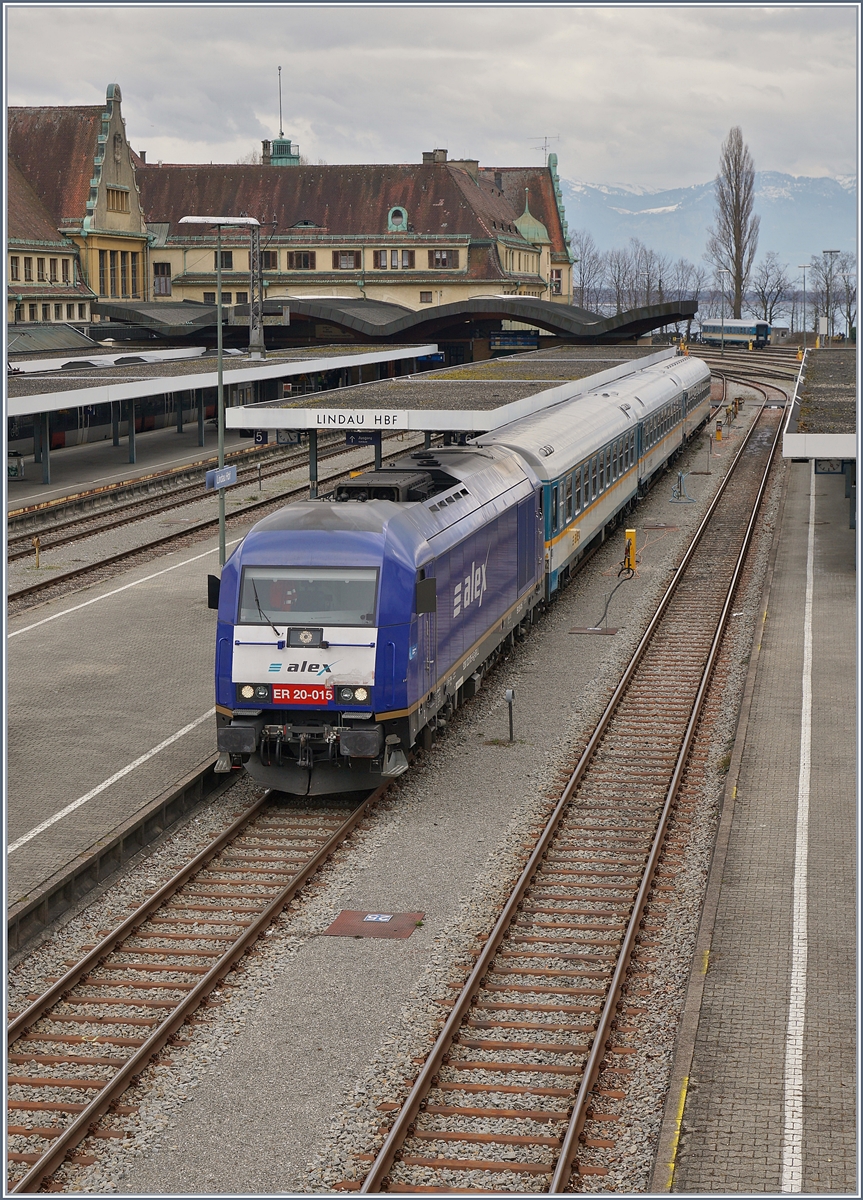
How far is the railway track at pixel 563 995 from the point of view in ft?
35.0

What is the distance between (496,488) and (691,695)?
15.0ft

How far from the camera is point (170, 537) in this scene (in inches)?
1476

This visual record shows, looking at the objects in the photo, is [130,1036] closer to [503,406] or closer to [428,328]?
[503,406]

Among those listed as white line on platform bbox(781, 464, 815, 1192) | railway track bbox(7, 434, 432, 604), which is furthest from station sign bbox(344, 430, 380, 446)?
white line on platform bbox(781, 464, 815, 1192)

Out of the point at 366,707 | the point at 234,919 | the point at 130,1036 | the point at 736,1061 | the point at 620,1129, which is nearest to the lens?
the point at 620,1129

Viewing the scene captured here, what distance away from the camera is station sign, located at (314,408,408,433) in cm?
2975

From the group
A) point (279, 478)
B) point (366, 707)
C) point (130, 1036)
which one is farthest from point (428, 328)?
point (130, 1036)

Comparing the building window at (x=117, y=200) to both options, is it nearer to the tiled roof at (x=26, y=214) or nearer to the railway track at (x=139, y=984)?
the tiled roof at (x=26, y=214)

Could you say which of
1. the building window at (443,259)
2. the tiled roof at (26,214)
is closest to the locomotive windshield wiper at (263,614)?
the tiled roof at (26,214)

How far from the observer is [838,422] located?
3281 centimetres

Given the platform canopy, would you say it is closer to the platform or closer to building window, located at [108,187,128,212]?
the platform

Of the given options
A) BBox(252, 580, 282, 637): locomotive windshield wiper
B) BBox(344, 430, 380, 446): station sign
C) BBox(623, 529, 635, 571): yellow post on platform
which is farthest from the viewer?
BBox(623, 529, 635, 571): yellow post on platform

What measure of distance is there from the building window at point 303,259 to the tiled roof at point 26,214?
17.9m

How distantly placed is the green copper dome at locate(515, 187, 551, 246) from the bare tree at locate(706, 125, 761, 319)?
13.8m
